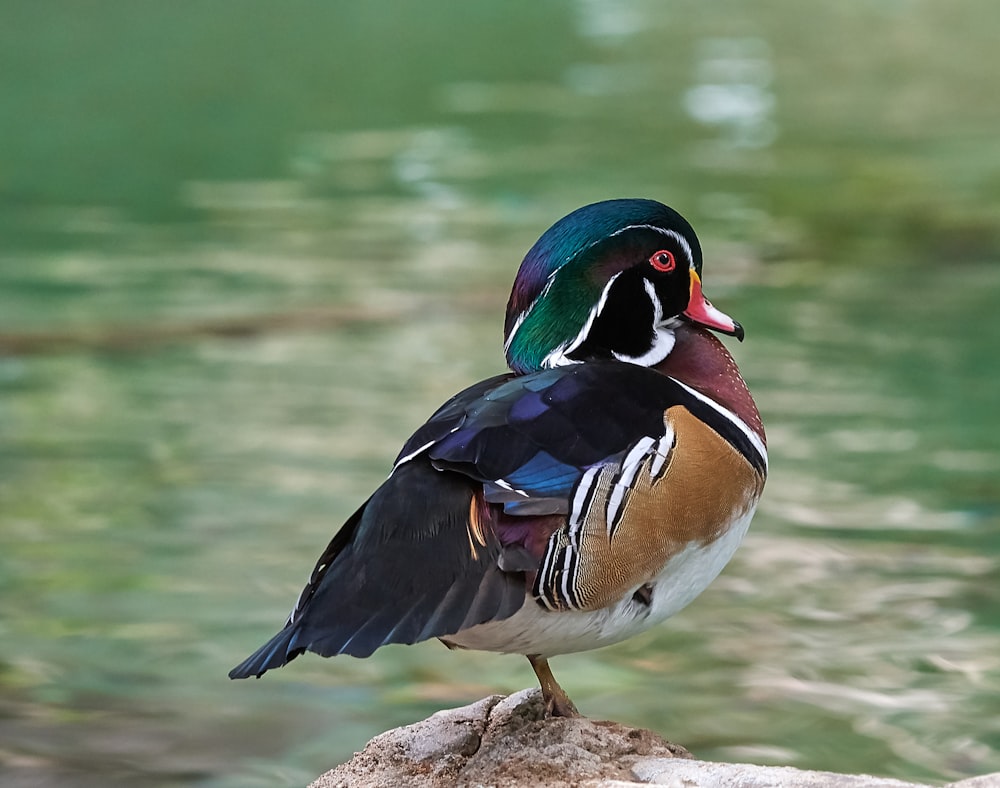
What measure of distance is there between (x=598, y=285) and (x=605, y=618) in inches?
25.0

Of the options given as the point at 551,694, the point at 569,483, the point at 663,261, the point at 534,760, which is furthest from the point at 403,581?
the point at 663,261

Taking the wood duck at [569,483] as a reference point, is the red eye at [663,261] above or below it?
above

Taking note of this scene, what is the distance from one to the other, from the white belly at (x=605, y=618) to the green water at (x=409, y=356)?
173 cm

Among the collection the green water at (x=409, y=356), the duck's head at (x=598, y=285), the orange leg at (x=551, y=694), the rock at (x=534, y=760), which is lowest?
the rock at (x=534, y=760)

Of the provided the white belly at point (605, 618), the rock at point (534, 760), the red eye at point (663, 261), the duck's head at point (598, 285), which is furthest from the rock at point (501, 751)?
the red eye at point (663, 261)

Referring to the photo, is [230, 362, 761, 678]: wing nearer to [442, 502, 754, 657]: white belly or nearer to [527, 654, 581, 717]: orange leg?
[442, 502, 754, 657]: white belly

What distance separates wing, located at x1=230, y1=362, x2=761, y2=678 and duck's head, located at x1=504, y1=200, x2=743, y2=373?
9 cm

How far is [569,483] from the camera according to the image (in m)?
2.97

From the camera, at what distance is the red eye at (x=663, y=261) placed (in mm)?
3262

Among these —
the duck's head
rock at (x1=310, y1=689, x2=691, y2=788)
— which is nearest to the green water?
rock at (x1=310, y1=689, x2=691, y2=788)

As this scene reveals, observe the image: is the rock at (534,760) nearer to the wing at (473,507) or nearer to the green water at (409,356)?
the wing at (473,507)

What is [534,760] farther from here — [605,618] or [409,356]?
[409,356]

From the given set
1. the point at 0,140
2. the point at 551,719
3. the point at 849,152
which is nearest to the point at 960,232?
the point at 849,152

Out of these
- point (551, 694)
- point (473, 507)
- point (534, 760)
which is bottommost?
point (534, 760)
